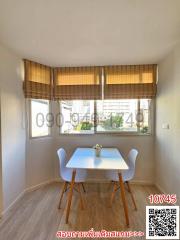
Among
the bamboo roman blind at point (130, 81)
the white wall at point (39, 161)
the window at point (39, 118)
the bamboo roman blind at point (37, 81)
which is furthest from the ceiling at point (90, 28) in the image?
the white wall at point (39, 161)

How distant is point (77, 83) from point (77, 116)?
2.33 feet

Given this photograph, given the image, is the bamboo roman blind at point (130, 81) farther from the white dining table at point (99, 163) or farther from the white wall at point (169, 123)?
the white dining table at point (99, 163)

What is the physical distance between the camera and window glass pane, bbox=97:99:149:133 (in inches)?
136

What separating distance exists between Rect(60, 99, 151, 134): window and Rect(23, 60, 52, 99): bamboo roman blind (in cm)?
45

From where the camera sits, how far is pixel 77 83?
11.3 ft

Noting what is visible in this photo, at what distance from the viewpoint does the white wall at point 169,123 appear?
7.98 ft

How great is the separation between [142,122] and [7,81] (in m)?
2.67

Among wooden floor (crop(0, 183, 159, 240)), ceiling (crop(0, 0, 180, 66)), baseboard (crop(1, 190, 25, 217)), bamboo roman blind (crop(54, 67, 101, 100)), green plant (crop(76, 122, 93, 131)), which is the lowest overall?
wooden floor (crop(0, 183, 159, 240))

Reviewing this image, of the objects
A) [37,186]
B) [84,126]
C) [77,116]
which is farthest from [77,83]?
[37,186]

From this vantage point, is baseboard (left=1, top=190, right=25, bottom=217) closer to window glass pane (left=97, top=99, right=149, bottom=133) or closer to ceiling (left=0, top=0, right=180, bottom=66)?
window glass pane (left=97, top=99, right=149, bottom=133)

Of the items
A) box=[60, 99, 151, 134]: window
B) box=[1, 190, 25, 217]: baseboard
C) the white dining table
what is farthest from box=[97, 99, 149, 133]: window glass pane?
box=[1, 190, 25, 217]: baseboard

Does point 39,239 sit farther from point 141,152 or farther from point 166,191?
point 141,152

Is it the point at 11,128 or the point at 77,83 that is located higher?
the point at 77,83

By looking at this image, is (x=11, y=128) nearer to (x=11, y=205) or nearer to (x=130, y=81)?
(x=11, y=205)
